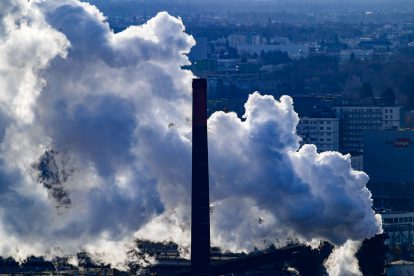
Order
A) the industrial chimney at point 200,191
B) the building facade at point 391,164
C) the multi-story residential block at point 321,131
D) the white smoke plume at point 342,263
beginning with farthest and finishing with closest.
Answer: the multi-story residential block at point 321,131
the building facade at point 391,164
the white smoke plume at point 342,263
the industrial chimney at point 200,191

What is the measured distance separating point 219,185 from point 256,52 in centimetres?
10957

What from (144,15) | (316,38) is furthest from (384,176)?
(144,15)

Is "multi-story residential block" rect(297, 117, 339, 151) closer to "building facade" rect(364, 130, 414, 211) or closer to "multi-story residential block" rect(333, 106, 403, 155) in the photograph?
"multi-story residential block" rect(333, 106, 403, 155)

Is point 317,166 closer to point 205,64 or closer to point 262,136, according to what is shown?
point 262,136

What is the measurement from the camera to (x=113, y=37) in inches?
1797

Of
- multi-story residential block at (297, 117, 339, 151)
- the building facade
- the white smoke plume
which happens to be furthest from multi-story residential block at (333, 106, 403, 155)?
the white smoke plume

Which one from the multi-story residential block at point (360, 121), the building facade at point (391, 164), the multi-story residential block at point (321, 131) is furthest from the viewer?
the multi-story residential block at point (360, 121)

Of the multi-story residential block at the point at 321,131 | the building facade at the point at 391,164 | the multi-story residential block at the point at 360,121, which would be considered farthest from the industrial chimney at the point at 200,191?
the multi-story residential block at the point at 360,121

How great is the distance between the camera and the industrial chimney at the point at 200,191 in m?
47.3

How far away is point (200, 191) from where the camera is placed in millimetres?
47438

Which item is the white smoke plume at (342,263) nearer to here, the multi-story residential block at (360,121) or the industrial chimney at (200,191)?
the industrial chimney at (200,191)

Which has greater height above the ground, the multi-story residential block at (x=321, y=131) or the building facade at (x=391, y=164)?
the multi-story residential block at (x=321, y=131)

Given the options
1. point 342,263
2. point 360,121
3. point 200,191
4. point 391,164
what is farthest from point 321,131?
point 200,191

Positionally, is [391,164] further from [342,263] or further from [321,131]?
[342,263]
